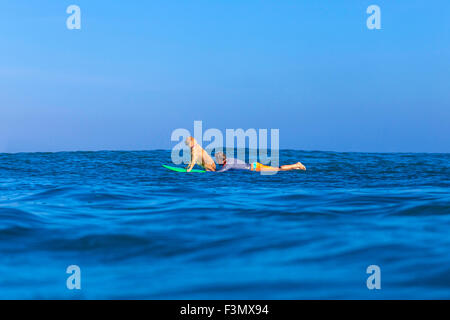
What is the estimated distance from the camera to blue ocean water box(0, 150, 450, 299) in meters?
4.44

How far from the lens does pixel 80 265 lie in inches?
207

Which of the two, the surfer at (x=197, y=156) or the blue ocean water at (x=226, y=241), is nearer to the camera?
the blue ocean water at (x=226, y=241)

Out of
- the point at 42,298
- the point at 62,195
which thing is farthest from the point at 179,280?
the point at 62,195

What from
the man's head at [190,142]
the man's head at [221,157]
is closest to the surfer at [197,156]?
the man's head at [190,142]

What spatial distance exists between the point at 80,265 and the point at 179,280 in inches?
56.0

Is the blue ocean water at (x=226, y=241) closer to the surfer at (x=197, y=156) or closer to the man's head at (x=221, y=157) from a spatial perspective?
the surfer at (x=197, y=156)

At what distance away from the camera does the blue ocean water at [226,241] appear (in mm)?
4441

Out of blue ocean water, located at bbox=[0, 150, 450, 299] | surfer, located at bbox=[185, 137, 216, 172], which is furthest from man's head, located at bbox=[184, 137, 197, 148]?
blue ocean water, located at bbox=[0, 150, 450, 299]

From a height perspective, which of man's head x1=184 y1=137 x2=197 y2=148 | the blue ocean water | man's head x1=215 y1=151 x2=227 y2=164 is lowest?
the blue ocean water

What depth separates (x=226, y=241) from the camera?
6.19m

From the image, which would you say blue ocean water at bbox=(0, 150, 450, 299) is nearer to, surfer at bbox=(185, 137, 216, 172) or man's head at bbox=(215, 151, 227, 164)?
surfer at bbox=(185, 137, 216, 172)

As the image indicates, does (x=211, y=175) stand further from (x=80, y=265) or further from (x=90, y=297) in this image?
(x=90, y=297)
